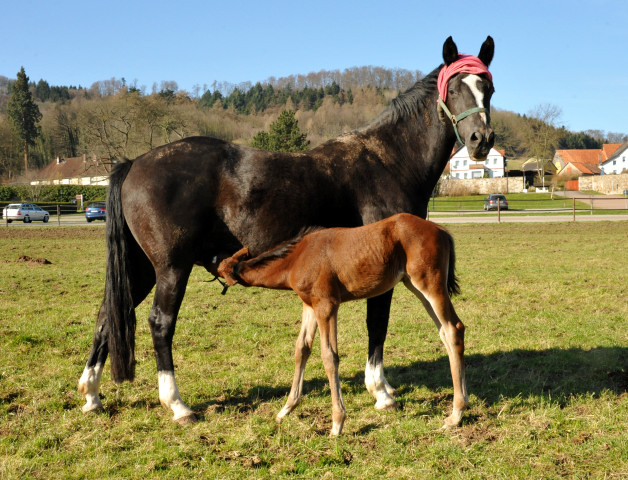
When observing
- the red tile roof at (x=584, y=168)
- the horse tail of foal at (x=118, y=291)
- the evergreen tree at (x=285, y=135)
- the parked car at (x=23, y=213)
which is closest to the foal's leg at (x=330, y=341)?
the horse tail of foal at (x=118, y=291)

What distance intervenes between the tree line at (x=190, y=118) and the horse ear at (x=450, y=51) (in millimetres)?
1747

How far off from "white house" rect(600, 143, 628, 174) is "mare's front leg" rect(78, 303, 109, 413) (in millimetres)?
102258

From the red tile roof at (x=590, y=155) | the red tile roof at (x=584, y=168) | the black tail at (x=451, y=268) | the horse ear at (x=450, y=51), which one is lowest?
the black tail at (x=451, y=268)

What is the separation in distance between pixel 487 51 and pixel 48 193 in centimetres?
5939

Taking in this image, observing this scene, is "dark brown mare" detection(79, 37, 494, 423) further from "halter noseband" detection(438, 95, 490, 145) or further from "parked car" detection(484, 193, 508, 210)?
"parked car" detection(484, 193, 508, 210)

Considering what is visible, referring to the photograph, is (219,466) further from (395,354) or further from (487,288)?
(487,288)

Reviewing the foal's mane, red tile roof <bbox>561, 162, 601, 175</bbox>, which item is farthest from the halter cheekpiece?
red tile roof <bbox>561, 162, 601, 175</bbox>

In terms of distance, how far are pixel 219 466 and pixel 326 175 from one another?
7.71 ft

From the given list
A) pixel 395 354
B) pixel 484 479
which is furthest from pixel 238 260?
pixel 395 354

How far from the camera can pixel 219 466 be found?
3.32 m

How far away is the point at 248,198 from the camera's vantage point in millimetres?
4098

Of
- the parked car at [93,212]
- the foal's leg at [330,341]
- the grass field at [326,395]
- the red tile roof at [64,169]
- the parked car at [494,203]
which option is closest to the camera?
the grass field at [326,395]

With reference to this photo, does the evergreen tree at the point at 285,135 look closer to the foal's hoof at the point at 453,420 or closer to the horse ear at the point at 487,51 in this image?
the horse ear at the point at 487,51

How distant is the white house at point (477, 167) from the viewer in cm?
8625
